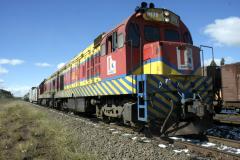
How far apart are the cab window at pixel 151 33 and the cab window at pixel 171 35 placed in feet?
1.00

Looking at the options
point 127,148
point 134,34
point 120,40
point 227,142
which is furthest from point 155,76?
point 227,142

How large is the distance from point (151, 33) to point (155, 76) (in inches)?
80.4

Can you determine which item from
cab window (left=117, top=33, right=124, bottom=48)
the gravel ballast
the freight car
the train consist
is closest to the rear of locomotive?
the train consist

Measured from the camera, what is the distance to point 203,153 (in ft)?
18.5

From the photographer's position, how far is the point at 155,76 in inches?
277

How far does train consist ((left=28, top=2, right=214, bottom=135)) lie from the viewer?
6.98 meters

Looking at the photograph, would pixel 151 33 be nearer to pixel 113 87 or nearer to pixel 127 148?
pixel 113 87

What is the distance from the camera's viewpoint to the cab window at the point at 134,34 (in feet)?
26.5

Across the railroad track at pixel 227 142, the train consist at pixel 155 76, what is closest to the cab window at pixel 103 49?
the train consist at pixel 155 76

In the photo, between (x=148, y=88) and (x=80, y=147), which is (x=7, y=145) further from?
(x=148, y=88)

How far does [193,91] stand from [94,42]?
17.2ft

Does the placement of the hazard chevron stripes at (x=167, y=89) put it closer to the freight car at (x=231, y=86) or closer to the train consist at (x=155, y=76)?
the train consist at (x=155, y=76)

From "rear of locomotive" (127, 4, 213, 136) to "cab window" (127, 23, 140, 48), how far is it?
31 mm

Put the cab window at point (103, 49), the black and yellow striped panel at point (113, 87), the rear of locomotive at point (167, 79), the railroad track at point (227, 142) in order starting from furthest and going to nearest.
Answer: the cab window at point (103, 49)
the black and yellow striped panel at point (113, 87)
the rear of locomotive at point (167, 79)
the railroad track at point (227, 142)
